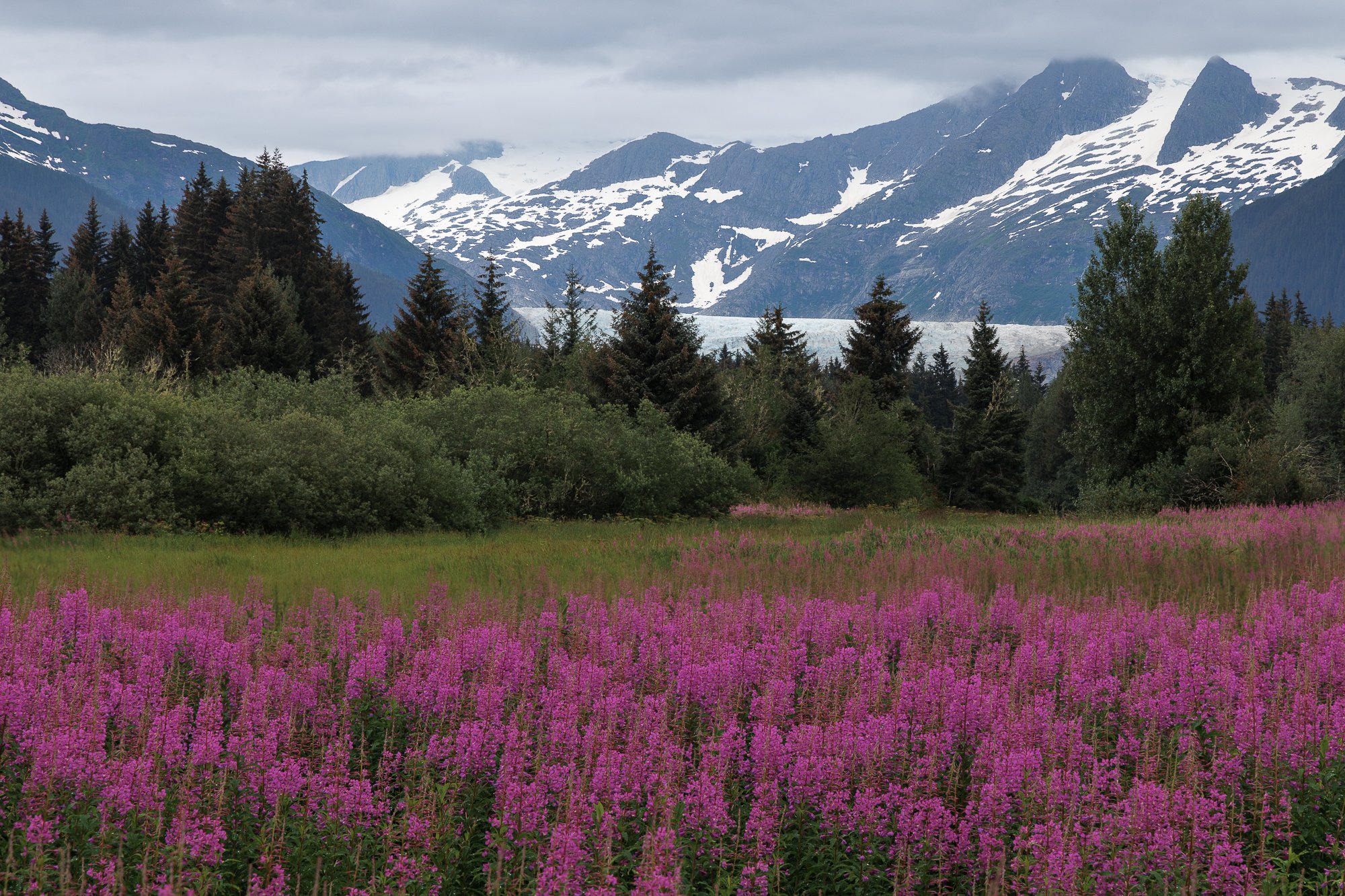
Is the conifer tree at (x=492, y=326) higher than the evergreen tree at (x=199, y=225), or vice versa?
the evergreen tree at (x=199, y=225)

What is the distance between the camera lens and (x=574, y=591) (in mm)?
14258

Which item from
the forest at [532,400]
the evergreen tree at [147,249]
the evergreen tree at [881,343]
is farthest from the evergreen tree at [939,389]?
the evergreen tree at [147,249]

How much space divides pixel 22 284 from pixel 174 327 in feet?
114

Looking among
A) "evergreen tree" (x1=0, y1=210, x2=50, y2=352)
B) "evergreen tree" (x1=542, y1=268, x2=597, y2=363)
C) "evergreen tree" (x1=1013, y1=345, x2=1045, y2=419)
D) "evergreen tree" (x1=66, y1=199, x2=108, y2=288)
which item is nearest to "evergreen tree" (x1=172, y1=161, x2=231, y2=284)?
"evergreen tree" (x1=66, y1=199, x2=108, y2=288)

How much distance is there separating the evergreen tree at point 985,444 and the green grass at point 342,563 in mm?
44196

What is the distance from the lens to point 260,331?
5606 centimetres

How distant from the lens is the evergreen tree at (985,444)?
66.4 meters

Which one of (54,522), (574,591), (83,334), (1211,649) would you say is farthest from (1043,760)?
(83,334)

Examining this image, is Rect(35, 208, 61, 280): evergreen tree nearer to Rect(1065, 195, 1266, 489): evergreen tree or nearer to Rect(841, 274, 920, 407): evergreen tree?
Rect(841, 274, 920, 407): evergreen tree

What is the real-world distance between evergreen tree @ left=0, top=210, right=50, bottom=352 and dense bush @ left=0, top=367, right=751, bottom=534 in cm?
5253

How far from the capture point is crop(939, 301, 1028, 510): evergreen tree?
218 ft

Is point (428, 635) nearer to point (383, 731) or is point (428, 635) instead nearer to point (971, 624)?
point (383, 731)

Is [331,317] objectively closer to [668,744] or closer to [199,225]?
[199,225]

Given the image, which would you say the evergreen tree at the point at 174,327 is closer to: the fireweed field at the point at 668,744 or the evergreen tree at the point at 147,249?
the evergreen tree at the point at 147,249
